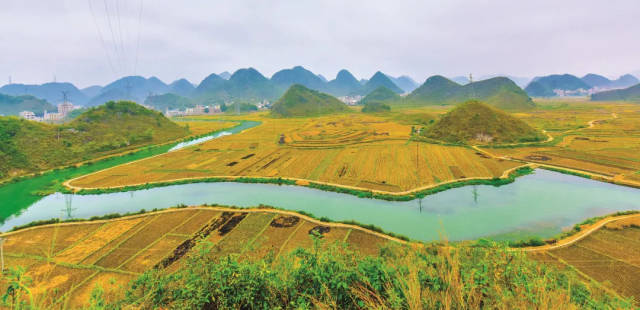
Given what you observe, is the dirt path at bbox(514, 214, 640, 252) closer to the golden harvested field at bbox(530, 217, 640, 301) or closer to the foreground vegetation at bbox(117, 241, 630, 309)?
the golden harvested field at bbox(530, 217, 640, 301)

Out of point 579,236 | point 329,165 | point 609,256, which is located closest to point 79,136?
point 329,165

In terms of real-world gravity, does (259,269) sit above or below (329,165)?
above

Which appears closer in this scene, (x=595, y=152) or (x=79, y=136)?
(x=595, y=152)

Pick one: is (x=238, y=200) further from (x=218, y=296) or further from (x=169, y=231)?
(x=218, y=296)

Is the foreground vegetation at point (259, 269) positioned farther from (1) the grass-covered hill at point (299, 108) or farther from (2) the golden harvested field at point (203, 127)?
(1) the grass-covered hill at point (299, 108)

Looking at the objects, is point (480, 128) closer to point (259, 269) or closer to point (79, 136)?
point (259, 269)

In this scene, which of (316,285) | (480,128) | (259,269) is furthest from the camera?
(480,128)

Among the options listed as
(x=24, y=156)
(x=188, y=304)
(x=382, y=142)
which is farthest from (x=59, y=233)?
(x=382, y=142)
